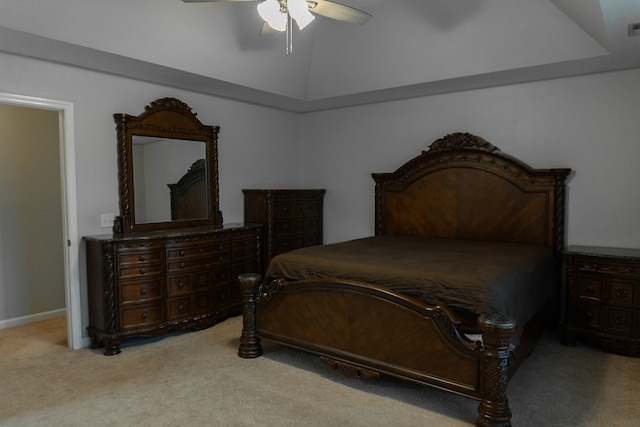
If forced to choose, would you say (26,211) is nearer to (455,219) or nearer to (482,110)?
(455,219)

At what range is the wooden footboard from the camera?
2352mm

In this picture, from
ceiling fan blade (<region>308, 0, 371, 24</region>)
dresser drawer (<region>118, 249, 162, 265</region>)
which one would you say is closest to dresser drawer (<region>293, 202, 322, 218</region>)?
dresser drawer (<region>118, 249, 162, 265</region>)

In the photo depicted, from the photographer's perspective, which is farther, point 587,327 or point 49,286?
point 49,286

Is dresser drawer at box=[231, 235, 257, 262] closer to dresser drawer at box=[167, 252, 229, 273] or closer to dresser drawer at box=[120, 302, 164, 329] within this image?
dresser drawer at box=[167, 252, 229, 273]

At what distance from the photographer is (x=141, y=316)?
3744mm

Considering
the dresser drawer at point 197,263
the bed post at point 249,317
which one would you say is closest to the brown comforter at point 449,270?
the bed post at point 249,317

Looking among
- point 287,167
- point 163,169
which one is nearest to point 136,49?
point 163,169

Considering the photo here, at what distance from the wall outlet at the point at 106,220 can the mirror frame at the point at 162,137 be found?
46 millimetres

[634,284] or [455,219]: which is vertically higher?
[455,219]

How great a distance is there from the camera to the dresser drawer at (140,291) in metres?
3.64

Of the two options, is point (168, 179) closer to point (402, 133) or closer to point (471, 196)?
point (402, 133)

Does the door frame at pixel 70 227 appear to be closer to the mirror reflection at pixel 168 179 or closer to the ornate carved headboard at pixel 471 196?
the mirror reflection at pixel 168 179

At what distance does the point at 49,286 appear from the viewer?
4.66 meters

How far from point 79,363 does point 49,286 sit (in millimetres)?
1670
